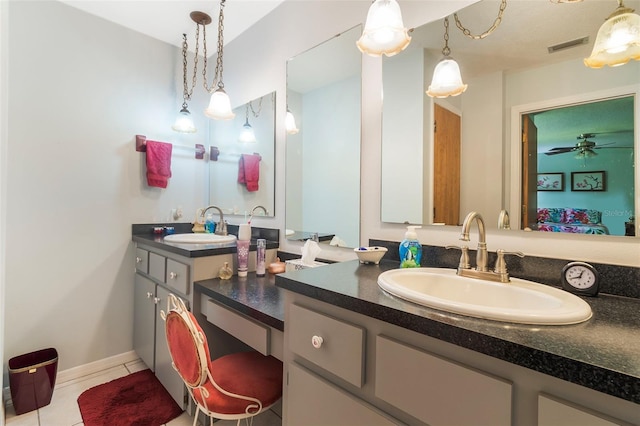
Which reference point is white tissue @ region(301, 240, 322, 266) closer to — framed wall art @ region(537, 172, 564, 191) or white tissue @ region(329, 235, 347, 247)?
white tissue @ region(329, 235, 347, 247)

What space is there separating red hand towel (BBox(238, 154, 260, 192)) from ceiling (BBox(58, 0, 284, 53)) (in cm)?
99

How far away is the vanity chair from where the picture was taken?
1.03 m

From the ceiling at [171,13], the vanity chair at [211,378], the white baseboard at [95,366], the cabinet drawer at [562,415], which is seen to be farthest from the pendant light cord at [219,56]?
the cabinet drawer at [562,415]

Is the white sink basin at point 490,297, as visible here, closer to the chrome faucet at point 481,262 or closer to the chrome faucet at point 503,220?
the chrome faucet at point 481,262

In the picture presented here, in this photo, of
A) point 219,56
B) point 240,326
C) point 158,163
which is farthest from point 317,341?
point 219,56

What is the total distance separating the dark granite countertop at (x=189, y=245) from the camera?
5.30 ft

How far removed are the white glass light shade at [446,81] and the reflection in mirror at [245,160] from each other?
113 cm

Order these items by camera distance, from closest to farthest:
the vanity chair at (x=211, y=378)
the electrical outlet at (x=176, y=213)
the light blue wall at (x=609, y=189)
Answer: the light blue wall at (x=609, y=189)
the vanity chair at (x=211, y=378)
the electrical outlet at (x=176, y=213)

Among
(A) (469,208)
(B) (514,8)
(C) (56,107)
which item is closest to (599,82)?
(B) (514,8)

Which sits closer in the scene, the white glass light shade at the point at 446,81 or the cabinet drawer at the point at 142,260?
the white glass light shade at the point at 446,81

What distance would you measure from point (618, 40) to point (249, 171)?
6.69ft

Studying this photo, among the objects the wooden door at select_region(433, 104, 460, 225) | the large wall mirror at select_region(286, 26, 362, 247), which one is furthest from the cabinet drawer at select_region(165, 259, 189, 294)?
the wooden door at select_region(433, 104, 460, 225)

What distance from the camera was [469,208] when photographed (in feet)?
4.03

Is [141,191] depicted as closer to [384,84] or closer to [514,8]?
[384,84]
